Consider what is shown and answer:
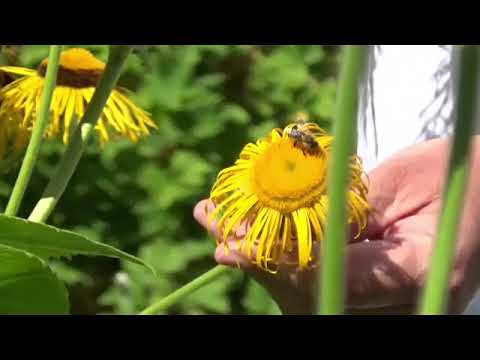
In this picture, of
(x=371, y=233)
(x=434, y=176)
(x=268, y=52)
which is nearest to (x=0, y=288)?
(x=371, y=233)

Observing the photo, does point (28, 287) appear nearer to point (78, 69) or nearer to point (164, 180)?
point (78, 69)

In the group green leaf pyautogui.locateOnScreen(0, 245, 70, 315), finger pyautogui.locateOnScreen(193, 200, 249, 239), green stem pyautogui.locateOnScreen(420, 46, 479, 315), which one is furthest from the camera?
finger pyautogui.locateOnScreen(193, 200, 249, 239)

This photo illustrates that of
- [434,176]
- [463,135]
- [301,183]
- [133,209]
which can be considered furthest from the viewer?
[133,209]

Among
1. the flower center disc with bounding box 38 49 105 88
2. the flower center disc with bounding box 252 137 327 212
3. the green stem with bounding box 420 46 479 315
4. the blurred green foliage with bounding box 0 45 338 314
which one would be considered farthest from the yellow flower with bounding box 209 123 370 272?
the blurred green foliage with bounding box 0 45 338 314

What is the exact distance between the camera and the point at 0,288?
30cm

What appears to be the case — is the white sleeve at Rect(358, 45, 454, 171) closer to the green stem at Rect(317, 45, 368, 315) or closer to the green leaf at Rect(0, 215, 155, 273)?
the green leaf at Rect(0, 215, 155, 273)

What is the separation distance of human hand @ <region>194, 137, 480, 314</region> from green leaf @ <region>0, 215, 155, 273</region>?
0.18m

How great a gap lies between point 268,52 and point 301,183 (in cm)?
163

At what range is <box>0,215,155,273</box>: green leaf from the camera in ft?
0.95

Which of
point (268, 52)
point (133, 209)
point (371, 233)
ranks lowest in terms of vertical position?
point (133, 209)

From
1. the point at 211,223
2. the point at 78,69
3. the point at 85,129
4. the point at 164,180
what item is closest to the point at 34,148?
the point at 85,129

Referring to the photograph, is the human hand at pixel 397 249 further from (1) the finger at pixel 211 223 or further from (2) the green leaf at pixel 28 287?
(2) the green leaf at pixel 28 287

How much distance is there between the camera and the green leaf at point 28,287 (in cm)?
29
